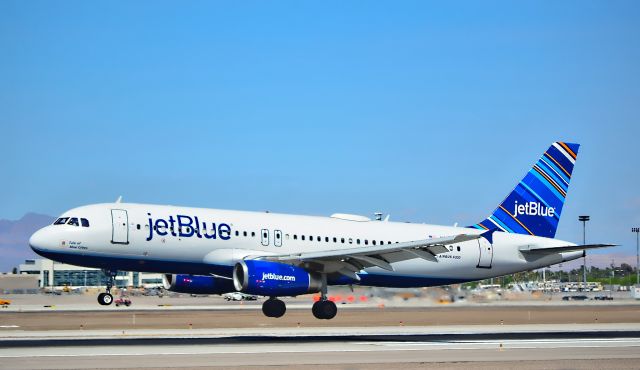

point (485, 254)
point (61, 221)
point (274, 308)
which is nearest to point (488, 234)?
point (485, 254)

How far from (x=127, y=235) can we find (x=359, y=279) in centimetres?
1106

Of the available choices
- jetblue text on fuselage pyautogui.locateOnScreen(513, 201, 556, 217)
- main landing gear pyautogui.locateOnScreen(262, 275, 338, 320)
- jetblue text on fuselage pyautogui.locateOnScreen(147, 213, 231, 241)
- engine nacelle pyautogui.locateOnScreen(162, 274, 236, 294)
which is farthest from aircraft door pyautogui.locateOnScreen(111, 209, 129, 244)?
jetblue text on fuselage pyautogui.locateOnScreen(513, 201, 556, 217)

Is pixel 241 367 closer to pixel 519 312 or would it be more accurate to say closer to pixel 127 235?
pixel 127 235

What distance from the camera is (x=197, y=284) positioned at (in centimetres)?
4634

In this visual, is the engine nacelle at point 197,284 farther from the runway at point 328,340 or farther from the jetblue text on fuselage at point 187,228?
the jetblue text on fuselage at point 187,228

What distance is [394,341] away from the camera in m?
38.2

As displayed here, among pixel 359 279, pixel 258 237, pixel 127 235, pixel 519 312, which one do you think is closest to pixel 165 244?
pixel 127 235

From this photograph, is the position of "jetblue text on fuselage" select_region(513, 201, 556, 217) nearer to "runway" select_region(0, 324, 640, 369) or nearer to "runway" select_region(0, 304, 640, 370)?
"runway" select_region(0, 304, 640, 370)

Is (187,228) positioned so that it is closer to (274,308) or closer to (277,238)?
(277,238)

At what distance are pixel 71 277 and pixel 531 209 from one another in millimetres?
124864

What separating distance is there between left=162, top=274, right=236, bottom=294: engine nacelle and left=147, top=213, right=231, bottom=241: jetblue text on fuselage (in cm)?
278

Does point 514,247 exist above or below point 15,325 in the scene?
above

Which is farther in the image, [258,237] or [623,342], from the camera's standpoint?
[258,237]

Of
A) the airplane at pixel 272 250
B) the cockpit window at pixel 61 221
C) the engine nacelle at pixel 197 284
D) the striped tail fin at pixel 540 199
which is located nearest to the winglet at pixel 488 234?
the airplane at pixel 272 250
